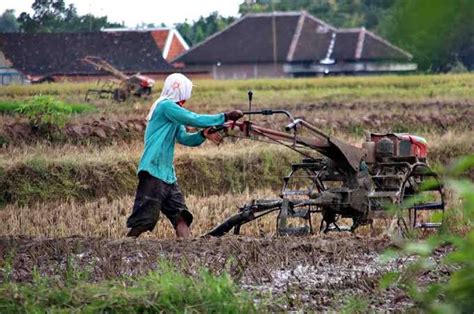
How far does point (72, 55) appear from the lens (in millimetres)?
33844

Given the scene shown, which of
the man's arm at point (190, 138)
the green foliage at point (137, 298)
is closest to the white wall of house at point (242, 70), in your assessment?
the man's arm at point (190, 138)

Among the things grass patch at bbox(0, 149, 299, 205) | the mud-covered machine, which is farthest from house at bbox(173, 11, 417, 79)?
the mud-covered machine

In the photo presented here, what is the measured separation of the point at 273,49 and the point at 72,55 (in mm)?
10941

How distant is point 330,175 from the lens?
823 centimetres

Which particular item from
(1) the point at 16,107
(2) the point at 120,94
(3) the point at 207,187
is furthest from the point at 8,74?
(3) the point at 207,187

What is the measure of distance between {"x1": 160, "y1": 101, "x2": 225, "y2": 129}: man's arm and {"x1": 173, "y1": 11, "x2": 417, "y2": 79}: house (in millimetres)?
28611

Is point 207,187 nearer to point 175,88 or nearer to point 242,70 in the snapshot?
point 175,88

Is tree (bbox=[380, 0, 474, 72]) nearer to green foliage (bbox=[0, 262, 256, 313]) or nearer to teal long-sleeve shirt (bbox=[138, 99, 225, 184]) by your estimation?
green foliage (bbox=[0, 262, 256, 313])

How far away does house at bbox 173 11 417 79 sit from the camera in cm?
3891

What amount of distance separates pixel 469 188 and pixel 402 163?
650 centimetres

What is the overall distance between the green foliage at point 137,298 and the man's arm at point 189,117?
2.87m

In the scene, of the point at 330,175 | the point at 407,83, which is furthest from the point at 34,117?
the point at 407,83

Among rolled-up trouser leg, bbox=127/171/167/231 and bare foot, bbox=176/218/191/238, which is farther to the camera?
bare foot, bbox=176/218/191/238

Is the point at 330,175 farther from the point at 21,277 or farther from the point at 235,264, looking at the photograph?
the point at 21,277
